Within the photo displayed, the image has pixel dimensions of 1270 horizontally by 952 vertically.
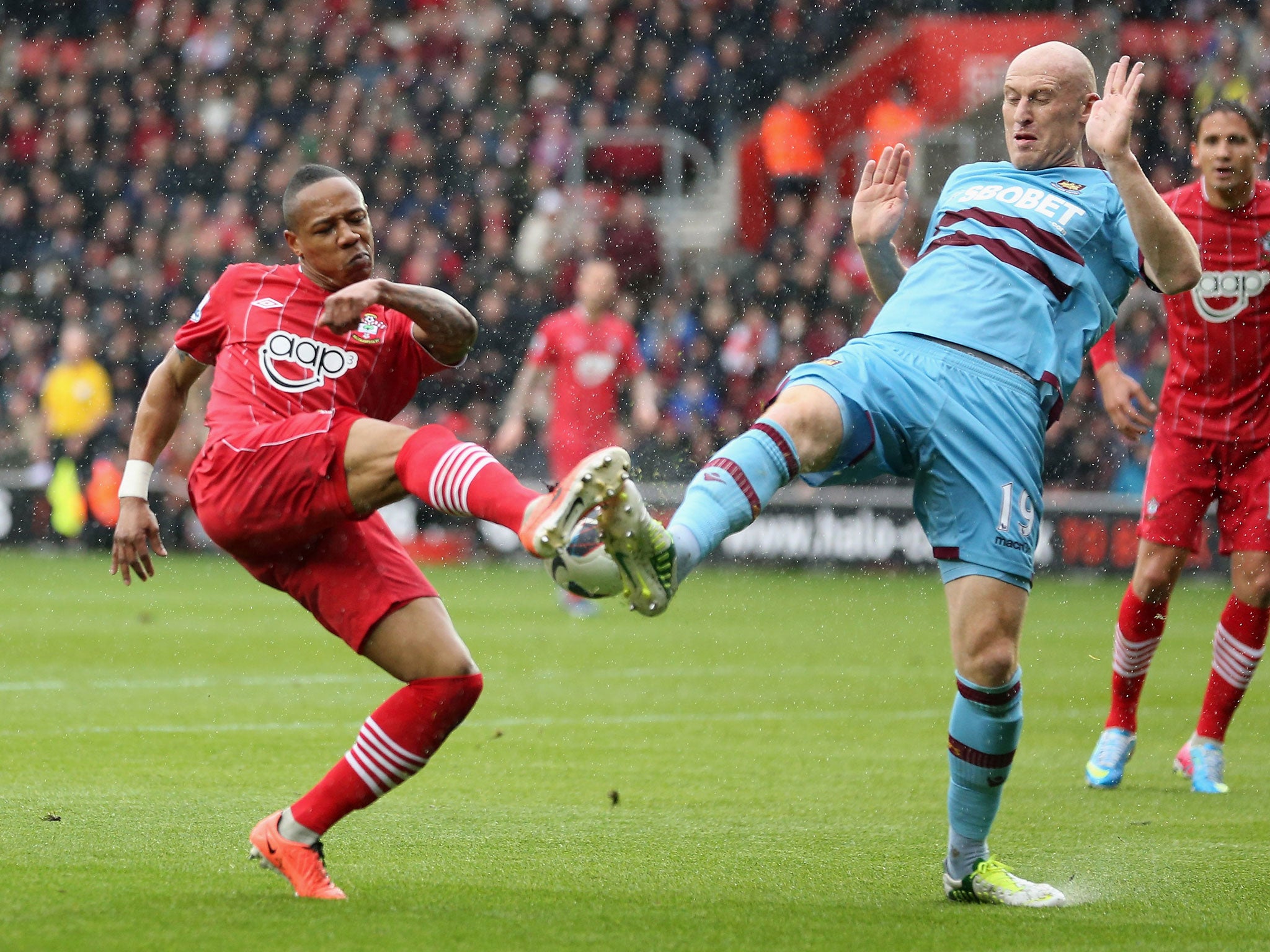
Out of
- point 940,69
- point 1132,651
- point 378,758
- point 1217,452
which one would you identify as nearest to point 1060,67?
point 1217,452

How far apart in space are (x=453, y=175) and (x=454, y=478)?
17.6m

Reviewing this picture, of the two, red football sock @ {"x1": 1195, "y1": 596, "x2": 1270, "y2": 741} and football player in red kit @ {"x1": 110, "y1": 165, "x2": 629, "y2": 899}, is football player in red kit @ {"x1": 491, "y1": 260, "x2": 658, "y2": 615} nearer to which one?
red football sock @ {"x1": 1195, "y1": 596, "x2": 1270, "y2": 741}

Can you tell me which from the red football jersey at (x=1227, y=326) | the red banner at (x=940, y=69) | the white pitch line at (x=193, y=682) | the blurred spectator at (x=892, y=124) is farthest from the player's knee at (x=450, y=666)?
the red banner at (x=940, y=69)

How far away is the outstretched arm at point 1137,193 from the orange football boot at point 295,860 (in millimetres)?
2661

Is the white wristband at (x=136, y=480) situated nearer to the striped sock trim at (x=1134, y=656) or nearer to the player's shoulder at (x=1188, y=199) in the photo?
the striped sock trim at (x=1134, y=656)

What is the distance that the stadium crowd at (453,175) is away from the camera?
18141 mm

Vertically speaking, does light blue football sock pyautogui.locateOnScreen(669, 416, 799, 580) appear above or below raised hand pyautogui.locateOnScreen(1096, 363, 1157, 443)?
above

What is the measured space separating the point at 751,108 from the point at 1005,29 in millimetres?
3211

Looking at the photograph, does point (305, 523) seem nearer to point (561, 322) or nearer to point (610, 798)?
point (610, 798)

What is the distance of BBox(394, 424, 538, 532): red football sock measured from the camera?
4117mm

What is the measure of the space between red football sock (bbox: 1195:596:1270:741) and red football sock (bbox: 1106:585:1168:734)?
25 cm

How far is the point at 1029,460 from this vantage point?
4.73 meters

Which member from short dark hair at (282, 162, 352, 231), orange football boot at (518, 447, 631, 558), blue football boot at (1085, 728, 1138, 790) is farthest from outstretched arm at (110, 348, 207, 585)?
blue football boot at (1085, 728, 1138, 790)

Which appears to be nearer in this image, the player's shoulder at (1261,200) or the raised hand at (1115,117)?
the raised hand at (1115,117)
